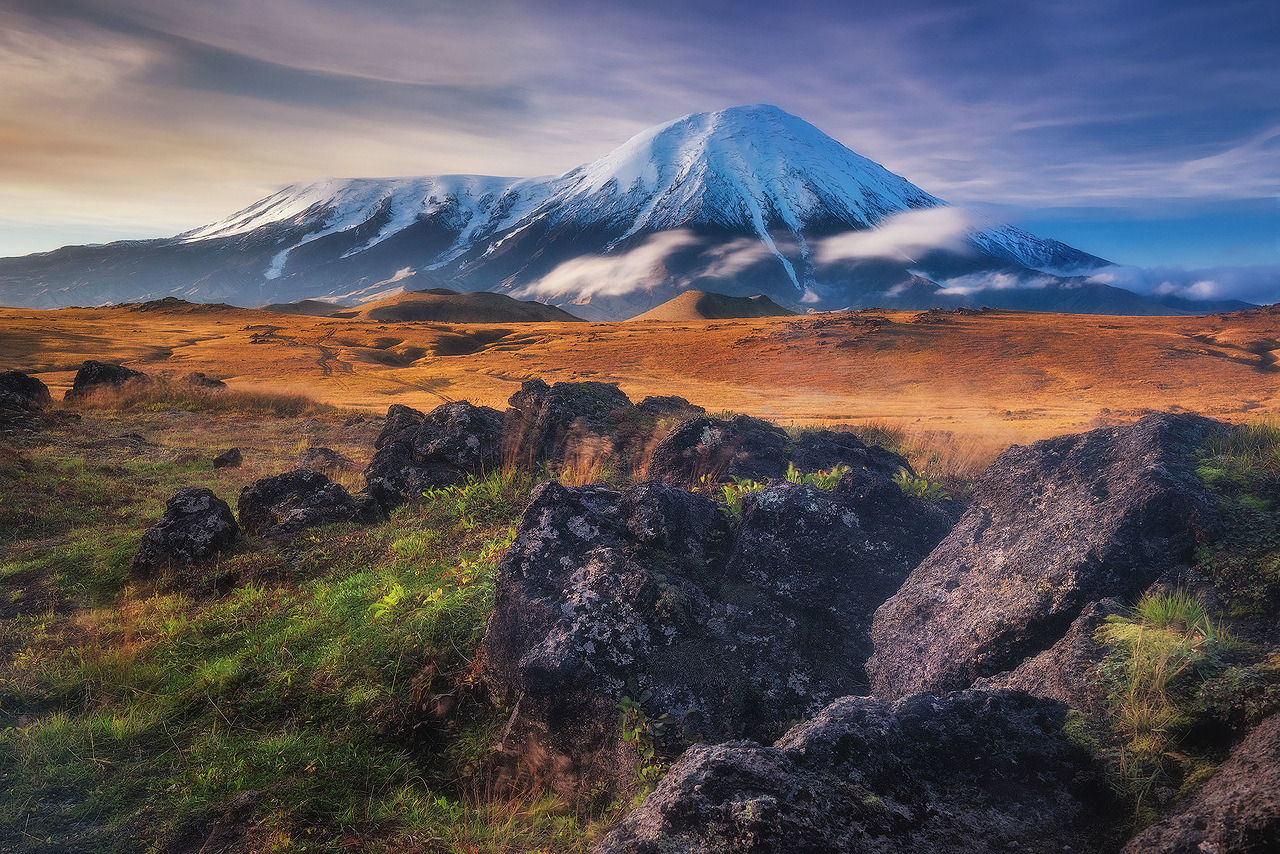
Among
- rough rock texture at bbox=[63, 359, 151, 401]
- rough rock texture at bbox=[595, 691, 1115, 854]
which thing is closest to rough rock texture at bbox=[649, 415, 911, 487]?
rough rock texture at bbox=[595, 691, 1115, 854]

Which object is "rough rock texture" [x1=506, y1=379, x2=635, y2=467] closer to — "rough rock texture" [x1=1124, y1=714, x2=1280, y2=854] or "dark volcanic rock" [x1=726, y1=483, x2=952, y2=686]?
"dark volcanic rock" [x1=726, y1=483, x2=952, y2=686]

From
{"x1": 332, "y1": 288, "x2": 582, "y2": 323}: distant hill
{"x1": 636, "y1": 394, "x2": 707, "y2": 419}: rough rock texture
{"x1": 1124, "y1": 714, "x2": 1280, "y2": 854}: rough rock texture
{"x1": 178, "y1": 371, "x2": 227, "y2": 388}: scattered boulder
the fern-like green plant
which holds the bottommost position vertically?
{"x1": 1124, "y1": 714, "x2": 1280, "y2": 854}: rough rock texture

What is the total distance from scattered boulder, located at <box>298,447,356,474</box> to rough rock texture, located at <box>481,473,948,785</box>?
7115 mm

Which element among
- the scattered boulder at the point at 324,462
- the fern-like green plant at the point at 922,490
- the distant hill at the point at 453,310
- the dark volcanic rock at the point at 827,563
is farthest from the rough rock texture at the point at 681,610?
the distant hill at the point at 453,310

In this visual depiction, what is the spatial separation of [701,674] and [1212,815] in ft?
7.93

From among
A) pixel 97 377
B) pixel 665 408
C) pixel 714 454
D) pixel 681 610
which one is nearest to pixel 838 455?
pixel 714 454

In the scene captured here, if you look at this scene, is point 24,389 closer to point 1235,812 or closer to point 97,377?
point 97,377

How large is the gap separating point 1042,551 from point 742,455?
387 centimetres

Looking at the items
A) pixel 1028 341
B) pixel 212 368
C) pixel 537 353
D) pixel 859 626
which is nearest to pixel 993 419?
pixel 859 626

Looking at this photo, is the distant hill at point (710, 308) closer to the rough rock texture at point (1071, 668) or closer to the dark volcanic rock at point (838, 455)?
the dark volcanic rock at point (838, 455)

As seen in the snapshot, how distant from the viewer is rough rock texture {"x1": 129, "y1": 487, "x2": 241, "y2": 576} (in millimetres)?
6285

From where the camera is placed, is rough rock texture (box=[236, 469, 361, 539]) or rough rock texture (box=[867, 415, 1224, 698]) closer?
rough rock texture (box=[867, 415, 1224, 698])

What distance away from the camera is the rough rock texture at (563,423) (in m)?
8.91

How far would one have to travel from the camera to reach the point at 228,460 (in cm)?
1110
